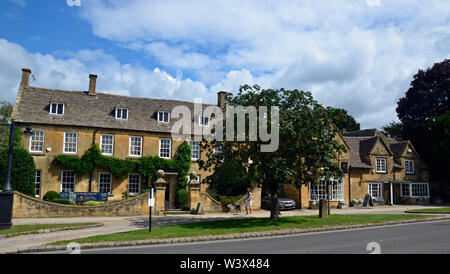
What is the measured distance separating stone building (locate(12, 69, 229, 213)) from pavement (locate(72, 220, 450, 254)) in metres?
12.5

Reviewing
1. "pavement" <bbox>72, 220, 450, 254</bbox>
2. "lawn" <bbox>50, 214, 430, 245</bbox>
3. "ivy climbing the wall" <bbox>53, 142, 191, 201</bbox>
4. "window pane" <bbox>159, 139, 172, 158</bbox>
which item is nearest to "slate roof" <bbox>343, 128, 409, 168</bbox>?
"lawn" <bbox>50, 214, 430, 245</bbox>

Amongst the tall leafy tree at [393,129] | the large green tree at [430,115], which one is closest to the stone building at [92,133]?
the large green tree at [430,115]

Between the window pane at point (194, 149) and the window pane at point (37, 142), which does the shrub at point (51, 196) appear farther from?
the window pane at point (194, 149)

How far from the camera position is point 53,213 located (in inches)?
848

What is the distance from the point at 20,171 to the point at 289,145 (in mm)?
19996

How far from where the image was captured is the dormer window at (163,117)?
32281 mm

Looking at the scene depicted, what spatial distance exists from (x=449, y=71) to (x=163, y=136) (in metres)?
39.3

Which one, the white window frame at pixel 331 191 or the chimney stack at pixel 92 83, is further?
the chimney stack at pixel 92 83

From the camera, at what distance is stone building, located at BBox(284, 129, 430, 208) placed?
109ft

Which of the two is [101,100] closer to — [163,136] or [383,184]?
[163,136]

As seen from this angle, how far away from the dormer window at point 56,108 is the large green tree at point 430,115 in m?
38.2

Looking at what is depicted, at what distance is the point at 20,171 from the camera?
25.8m

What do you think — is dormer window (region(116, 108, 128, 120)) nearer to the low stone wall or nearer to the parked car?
the low stone wall
